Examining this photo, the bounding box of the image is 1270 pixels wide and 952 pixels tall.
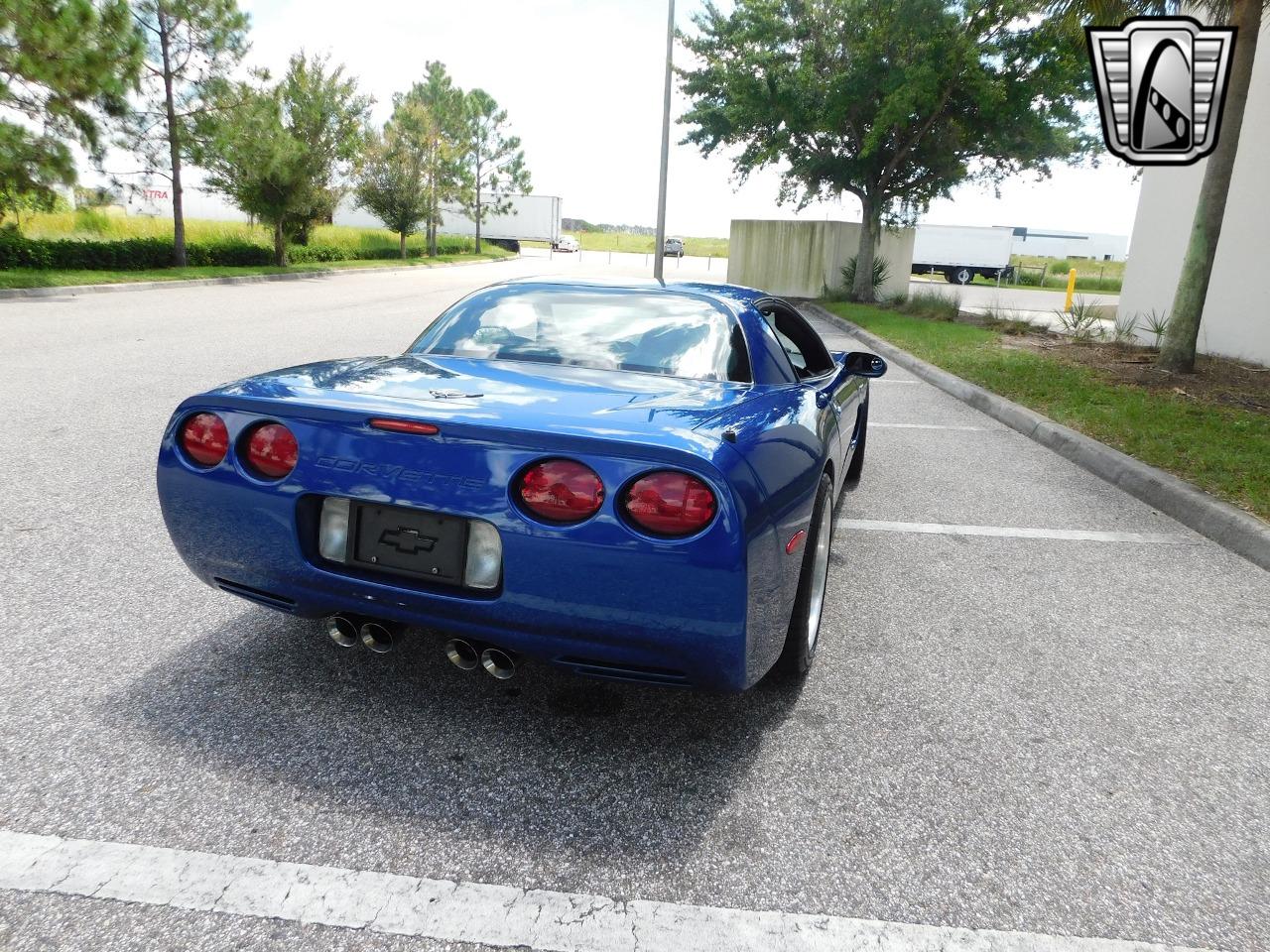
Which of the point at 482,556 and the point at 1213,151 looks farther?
the point at 1213,151

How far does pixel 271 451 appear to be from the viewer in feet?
7.64

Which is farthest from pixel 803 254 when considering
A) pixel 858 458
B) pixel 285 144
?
pixel 858 458

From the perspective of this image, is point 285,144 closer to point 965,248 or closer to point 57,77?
point 57,77

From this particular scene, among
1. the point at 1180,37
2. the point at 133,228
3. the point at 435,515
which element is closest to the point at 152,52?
the point at 133,228

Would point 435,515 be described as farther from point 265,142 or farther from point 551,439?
point 265,142

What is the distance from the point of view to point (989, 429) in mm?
7668

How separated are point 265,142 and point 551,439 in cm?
2547

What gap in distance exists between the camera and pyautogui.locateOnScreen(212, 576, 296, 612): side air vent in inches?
96.2

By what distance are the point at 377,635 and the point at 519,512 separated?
2.05 ft

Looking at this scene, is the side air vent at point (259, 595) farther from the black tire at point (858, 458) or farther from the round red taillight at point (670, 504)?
the black tire at point (858, 458)

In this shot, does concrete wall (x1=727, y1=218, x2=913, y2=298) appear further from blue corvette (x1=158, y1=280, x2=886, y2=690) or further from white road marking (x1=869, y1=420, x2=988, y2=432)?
blue corvette (x1=158, y1=280, x2=886, y2=690)

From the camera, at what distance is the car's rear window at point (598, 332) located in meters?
3.01

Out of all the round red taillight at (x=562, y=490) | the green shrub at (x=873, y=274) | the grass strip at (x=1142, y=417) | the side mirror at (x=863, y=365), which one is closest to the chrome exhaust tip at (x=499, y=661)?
the round red taillight at (x=562, y=490)
